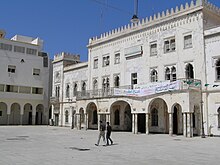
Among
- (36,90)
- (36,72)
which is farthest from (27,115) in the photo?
(36,72)

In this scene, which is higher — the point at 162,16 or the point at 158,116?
the point at 162,16

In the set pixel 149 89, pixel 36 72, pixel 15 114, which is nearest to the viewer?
pixel 149 89

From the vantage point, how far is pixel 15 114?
4781cm

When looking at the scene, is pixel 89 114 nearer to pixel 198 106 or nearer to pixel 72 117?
pixel 72 117

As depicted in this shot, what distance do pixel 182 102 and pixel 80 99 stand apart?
14577mm

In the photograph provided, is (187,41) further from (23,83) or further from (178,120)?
(23,83)

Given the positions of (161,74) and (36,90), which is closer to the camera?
(161,74)

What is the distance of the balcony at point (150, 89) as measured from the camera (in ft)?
75.2

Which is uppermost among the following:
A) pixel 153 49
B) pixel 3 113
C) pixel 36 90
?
pixel 153 49

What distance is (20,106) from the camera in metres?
45.6

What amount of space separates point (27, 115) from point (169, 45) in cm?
3134

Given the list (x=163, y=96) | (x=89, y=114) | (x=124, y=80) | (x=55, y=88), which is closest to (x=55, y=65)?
(x=55, y=88)

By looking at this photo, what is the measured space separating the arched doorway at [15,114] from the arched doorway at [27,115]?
1071mm

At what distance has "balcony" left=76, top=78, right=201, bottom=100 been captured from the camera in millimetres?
22906
